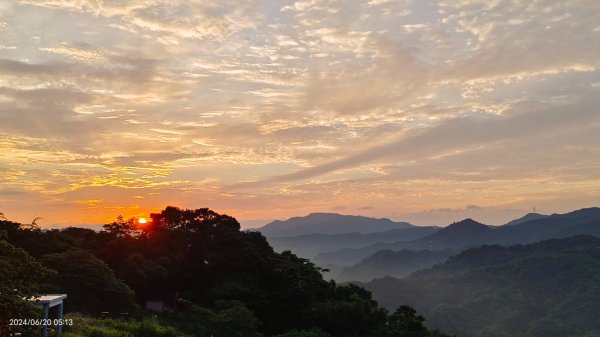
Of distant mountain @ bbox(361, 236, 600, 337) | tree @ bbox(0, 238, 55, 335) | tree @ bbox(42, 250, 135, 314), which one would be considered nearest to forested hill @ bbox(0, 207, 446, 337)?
tree @ bbox(42, 250, 135, 314)

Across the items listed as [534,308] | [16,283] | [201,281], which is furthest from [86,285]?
[534,308]

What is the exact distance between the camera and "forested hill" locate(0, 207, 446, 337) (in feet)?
94.8

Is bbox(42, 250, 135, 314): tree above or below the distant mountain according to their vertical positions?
above

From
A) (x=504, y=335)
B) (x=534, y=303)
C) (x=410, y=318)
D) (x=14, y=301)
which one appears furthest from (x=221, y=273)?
(x=534, y=303)

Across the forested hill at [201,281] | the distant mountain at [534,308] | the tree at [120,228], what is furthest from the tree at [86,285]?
the distant mountain at [534,308]

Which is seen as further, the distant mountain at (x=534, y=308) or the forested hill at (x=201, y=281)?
the distant mountain at (x=534, y=308)

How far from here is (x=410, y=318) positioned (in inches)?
1905

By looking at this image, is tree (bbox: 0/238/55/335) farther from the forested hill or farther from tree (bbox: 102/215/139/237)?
tree (bbox: 102/215/139/237)

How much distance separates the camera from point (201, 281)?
4362 cm

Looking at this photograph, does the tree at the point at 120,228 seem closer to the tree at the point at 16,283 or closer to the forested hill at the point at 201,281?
the forested hill at the point at 201,281

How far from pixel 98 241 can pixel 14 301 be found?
1415 inches

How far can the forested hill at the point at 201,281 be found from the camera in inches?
1137

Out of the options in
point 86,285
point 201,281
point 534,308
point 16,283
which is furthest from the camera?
point 534,308

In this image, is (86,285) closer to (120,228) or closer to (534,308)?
(120,228)
